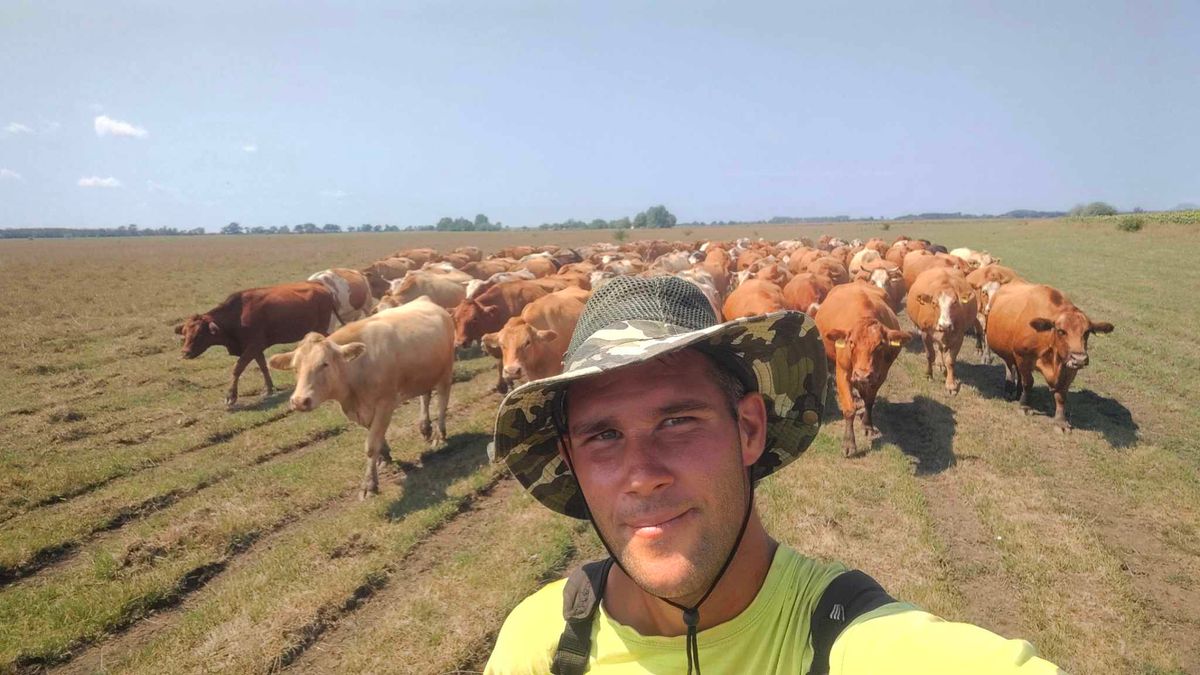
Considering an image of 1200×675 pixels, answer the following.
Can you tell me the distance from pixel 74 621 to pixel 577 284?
1175cm

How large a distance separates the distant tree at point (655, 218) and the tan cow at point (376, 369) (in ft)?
454

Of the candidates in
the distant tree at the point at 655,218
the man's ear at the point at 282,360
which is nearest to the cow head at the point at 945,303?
the man's ear at the point at 282,360

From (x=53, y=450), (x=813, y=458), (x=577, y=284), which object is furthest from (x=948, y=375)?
(x=53, y=450)

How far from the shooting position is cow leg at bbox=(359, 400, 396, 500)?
7.50 m

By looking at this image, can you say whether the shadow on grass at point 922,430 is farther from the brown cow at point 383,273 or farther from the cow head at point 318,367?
the brown cow at point 383,273

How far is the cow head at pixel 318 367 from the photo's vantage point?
23.2ft

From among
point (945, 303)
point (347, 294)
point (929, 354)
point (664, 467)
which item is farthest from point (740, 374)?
point (347, 294)

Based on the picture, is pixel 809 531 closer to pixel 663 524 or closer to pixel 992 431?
pixel 992 431

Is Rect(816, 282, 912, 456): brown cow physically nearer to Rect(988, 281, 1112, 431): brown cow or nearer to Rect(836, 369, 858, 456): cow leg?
Rect(836, 369, 858, 456): cow leg

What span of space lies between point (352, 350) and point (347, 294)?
9.52 m

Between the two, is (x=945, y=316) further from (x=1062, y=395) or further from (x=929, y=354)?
(x=1062, y=395)

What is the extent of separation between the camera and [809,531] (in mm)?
6195

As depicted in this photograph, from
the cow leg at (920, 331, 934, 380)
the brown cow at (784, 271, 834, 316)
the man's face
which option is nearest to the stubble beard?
the man's face

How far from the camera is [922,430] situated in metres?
8.75
